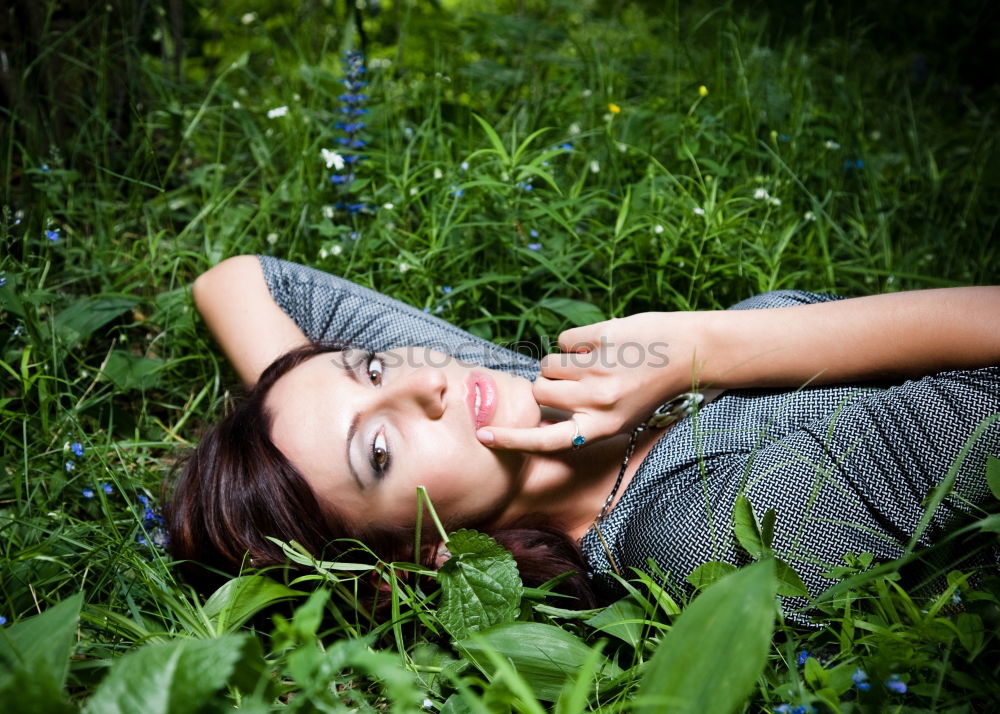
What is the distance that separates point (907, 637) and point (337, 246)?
193 centimetres

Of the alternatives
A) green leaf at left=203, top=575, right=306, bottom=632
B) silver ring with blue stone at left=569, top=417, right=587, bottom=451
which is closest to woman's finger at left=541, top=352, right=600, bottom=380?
silver ring with blue stone at left=569, top=417, right=587, bottom=451

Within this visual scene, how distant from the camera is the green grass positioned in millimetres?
1628

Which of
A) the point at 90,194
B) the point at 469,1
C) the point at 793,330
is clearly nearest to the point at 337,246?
the point at 90,194

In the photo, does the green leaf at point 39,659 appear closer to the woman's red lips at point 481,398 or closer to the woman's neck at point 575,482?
the woman's red lips at point 481,398

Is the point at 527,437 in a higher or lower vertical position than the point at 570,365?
lower

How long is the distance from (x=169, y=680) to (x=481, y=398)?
95 cm

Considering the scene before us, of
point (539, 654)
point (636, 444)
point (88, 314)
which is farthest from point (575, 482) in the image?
point (88, 314)

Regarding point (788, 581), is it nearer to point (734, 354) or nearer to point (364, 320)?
point (734, 354)

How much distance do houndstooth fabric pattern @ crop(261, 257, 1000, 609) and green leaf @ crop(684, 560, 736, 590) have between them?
5 centimetres

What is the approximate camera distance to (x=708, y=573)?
155 centimetres

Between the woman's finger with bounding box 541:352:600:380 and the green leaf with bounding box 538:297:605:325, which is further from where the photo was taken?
the green leaf with bounding box 538:297:605:325

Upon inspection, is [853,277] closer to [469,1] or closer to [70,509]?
[70,509]

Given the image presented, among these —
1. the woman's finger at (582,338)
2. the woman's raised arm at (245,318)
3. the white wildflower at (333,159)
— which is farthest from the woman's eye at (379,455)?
the white wildflower at (333,159)

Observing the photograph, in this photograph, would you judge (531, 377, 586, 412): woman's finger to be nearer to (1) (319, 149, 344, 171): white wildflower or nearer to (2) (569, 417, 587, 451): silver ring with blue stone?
(2) (569, 417, 587, 451): silver ring with blue stone
